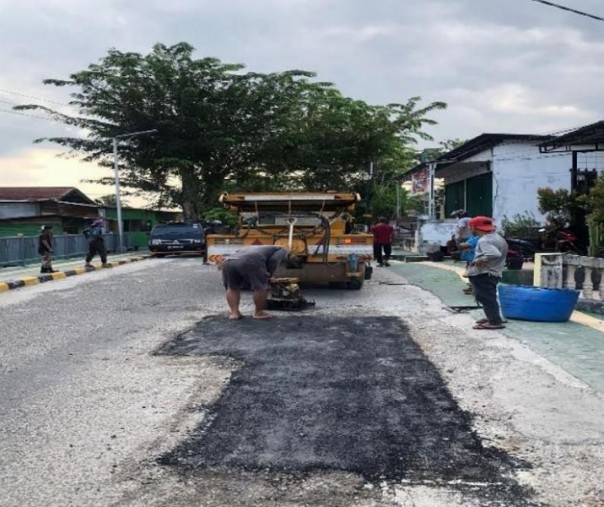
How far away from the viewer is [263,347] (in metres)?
6.88

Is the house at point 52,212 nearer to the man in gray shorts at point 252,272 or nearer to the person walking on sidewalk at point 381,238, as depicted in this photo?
the person walking on sidewalk at point 381,238

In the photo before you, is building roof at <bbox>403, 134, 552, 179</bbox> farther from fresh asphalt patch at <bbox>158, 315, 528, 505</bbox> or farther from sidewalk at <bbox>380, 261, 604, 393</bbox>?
fresh asphalt patch at <bbox>158, 315, 528, 505</bbox>

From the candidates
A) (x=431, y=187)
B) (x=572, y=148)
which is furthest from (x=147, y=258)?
(x=572, y=148)

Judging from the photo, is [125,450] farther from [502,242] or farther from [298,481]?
[502,242]

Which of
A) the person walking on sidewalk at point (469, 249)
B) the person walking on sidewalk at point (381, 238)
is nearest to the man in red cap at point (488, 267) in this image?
the person walking on sidewalk at point (469, 249)

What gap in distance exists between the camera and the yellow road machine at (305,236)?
11141 mm

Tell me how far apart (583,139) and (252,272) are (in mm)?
11185

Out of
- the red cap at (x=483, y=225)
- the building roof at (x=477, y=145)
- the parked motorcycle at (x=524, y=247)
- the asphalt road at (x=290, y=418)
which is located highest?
the building roof at (x=477, y=145)

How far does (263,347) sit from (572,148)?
14331 mm

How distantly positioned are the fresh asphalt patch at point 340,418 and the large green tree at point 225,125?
25.4 metres

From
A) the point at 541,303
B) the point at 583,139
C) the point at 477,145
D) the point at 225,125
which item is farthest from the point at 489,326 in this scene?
the point at 225,125

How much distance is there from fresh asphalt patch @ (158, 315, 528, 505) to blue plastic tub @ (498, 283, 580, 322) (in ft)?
6.43

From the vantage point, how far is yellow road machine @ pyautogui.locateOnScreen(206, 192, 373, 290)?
11.1m

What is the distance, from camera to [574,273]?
31.9 feet
